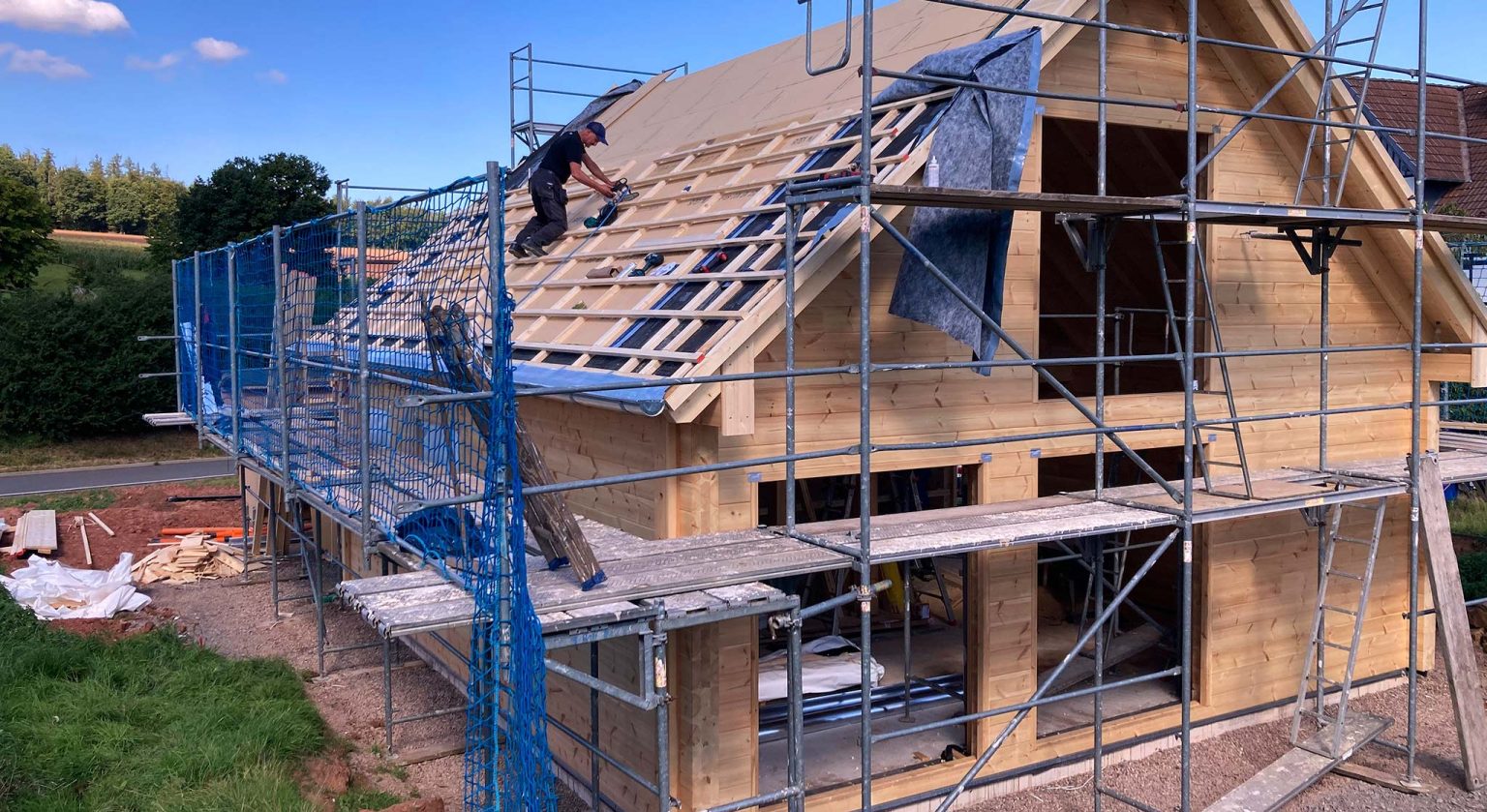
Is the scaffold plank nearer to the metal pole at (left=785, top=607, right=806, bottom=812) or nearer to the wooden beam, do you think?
the metal pole at (left=785, top=607, right=806, bottom=812)

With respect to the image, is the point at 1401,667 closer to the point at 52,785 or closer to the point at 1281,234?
the point at 1281,234

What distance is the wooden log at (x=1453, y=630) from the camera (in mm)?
8305

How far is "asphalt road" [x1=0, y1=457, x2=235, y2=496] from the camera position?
20344 millimetres

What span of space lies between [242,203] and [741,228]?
31551 mm

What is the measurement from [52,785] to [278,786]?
1413 mm

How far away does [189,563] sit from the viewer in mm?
14555

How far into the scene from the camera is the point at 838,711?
900cm

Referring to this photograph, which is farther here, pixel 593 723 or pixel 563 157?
pixel 563 157

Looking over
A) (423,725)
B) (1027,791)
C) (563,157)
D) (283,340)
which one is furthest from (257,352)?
(1027,791)

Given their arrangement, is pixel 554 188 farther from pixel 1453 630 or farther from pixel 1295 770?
pixel 1453 630

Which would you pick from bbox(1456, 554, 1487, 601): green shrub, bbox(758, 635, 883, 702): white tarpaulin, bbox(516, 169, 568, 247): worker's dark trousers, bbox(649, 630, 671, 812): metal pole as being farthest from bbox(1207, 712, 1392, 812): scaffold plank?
bbox(516, 169, 568, 247): worker's dark trousers

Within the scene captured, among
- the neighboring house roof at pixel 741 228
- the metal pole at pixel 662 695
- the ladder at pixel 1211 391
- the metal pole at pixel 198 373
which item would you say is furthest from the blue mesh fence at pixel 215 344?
the ladder at pixel 1211 391

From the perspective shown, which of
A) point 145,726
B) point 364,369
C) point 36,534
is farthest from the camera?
point 36,534

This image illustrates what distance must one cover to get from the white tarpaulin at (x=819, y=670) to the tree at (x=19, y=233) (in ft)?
91.7
